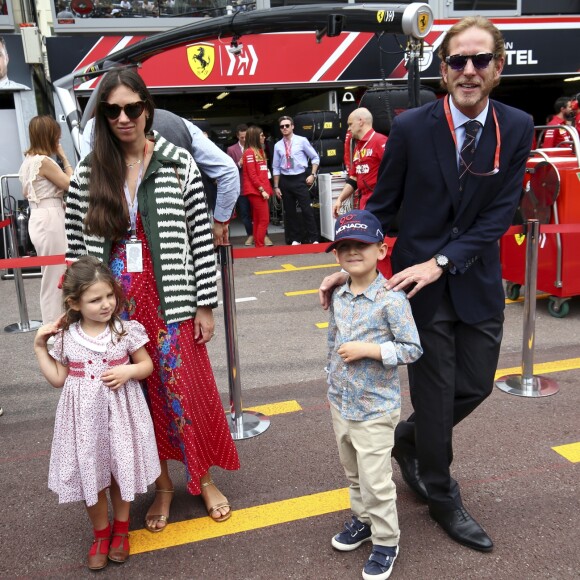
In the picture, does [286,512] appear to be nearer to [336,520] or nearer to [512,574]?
[336,520]

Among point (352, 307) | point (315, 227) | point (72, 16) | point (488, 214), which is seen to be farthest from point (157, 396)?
point (72, 16)

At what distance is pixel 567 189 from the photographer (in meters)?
5.61

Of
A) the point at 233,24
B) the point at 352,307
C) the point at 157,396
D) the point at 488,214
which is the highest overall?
the point at 233,24

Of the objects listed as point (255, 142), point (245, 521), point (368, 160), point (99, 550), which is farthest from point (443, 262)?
point (255, 142)

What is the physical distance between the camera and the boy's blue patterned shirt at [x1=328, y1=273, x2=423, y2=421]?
230 centimetres

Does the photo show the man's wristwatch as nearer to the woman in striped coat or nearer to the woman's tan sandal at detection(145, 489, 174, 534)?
the woman in striped coat

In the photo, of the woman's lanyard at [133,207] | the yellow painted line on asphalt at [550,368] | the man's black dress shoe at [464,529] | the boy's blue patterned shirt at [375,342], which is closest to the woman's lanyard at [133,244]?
the woman's lanyard at [133,207]

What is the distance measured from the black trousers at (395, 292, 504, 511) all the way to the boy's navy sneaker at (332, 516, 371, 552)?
33 cm

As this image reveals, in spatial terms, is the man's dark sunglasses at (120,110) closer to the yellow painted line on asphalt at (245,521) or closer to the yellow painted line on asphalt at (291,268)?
the yellow painted line on asphalt at (245,521)

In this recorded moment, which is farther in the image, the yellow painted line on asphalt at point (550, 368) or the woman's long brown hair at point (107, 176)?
the yellow painted line on asphalt at point (550, 368)

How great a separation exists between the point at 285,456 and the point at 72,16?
32.8 ft

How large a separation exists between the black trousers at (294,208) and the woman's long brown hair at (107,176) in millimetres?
7373

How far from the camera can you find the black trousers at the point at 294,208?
32.5 feet

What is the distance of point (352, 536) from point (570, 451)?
4.99 ft
